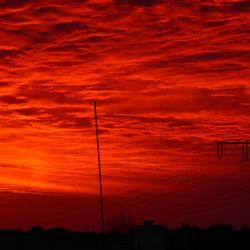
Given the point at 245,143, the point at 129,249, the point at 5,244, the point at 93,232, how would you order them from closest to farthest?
the point at 245,143 < the point at 129,249 < the point at 5,244 < the point at 93,232

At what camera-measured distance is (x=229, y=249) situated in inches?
2379

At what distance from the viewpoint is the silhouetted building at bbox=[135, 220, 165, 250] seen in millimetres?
36656

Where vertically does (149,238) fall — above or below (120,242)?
above

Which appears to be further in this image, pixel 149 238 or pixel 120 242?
pixel 120 242

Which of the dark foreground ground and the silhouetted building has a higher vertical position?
the silhouetted building

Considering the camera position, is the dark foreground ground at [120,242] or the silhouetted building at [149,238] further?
the dark foreground ground at [120,242]

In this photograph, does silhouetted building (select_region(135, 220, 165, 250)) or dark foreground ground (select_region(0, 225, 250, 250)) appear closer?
silhouetted building (select_region(135, 220, 165, 250))

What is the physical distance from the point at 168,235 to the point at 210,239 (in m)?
3.95

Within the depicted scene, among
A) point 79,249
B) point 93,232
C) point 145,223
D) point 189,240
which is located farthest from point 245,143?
point 93,232

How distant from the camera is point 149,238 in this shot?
1444 inches

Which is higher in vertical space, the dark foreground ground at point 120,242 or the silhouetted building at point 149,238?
the silhouetted building at point 149,238

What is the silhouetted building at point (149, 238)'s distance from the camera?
3666 cm

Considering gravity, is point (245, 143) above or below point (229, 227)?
above

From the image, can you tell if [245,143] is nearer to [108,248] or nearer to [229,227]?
[108,248]
